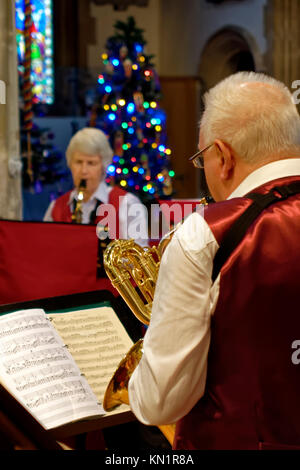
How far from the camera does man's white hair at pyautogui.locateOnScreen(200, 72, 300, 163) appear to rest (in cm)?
122

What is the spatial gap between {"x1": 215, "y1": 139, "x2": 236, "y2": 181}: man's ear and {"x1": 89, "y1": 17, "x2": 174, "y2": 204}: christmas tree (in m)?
5.48

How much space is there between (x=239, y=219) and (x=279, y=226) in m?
0.07

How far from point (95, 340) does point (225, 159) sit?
2.12ft

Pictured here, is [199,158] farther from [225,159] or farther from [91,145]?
[91,145]

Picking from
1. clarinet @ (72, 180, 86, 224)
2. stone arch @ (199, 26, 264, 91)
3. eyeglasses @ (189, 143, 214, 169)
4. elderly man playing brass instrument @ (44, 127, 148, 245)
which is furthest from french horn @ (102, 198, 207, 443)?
stone arch @ (199, 26, 264, 91)

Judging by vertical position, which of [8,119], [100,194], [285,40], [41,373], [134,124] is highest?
[285,40]

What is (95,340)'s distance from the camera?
1676 mm

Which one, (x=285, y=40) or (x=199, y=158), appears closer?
(x=199, y=158)

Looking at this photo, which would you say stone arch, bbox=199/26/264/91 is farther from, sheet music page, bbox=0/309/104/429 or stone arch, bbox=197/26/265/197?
sheet music page, bbox=0/309/104/429

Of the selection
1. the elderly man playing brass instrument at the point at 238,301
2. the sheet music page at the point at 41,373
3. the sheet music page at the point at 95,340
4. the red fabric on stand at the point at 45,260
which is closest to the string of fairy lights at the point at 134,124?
the red fabric on stand at the point at 45,260

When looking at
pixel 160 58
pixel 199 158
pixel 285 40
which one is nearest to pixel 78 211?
pixel 199 158

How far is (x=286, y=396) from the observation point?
121 centimetres

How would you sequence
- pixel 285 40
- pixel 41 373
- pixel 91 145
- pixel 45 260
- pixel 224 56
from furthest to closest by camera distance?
pixel 224 56, pixel 285 40, pixel 91 145, pixel 45 260, pixel 41 373
